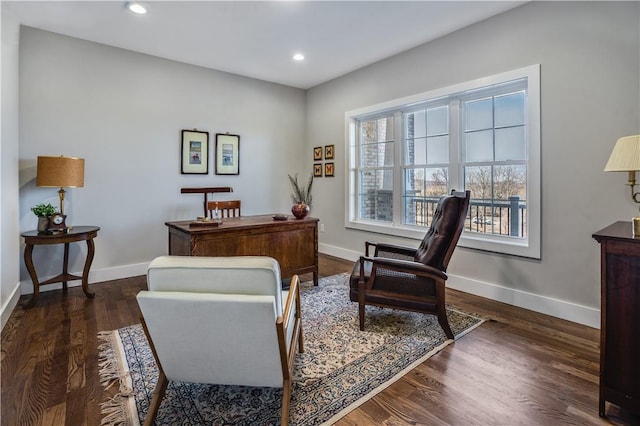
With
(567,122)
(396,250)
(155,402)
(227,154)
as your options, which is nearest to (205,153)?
(227,154)

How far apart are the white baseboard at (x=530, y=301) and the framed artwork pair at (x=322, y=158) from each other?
8.25ft

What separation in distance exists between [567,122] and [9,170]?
4863 millimetres

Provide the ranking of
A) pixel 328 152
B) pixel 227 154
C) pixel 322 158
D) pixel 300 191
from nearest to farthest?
pixel 227 154 < pixel 328 152 < pixel 322 158 < pixel 300 191

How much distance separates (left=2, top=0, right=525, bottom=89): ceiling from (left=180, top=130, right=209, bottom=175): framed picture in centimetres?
97

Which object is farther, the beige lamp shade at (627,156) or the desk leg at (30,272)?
the desk leg at (30,272)

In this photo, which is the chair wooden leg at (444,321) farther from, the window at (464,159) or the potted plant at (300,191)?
the potted plant at (300,191)

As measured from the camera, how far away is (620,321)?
5.14 ft

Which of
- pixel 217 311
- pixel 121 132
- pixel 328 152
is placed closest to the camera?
pixel 217 311

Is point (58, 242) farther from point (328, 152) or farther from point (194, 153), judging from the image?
point (328, 152)

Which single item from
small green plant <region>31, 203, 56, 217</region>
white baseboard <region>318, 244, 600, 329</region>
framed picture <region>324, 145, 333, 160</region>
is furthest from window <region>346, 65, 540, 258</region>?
small green plant <region>31, 203, 56, 217</region>

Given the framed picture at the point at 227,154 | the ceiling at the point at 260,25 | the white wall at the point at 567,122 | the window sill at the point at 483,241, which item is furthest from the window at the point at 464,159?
the framed picture at the point at 227,154

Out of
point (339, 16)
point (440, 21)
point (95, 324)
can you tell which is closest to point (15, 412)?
point (95, 324)

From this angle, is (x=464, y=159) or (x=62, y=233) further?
(x=464, y=159)

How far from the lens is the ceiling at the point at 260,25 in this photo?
2963 millimetres
